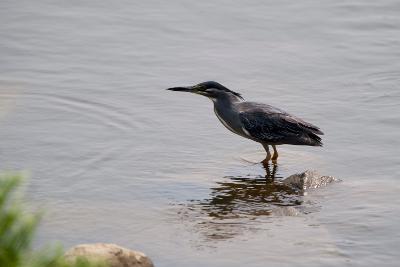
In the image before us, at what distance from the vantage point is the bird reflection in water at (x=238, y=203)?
8102mm

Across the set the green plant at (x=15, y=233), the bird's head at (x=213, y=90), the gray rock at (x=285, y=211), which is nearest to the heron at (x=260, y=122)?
the bird's head at (x=213, y=90)

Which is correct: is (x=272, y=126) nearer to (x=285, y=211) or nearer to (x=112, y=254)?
(x=285, y=211)

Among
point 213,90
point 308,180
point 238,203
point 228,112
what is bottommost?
point 238,203

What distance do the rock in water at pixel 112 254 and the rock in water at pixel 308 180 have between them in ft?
9.60

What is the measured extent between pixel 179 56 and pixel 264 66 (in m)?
1.23

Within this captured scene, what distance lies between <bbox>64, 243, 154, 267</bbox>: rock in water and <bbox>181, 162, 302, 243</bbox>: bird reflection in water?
1355mm

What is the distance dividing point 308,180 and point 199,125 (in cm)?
228

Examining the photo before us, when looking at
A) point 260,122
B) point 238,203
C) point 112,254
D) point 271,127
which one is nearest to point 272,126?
point 271,127

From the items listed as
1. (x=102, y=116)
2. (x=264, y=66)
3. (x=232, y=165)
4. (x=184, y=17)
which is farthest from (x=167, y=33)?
(x=232, y=165)

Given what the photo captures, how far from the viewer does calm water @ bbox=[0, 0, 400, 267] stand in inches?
310

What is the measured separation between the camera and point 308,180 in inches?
358

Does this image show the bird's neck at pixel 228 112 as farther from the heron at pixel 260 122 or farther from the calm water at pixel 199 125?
the calm water at pixel 199 125

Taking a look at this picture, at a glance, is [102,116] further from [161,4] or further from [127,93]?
[161,4]

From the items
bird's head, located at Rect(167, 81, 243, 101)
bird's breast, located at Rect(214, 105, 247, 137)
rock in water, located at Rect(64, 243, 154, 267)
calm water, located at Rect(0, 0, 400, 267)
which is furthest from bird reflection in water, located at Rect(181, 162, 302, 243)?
rock in water, located at Rect(64, 243, 154, 267)
